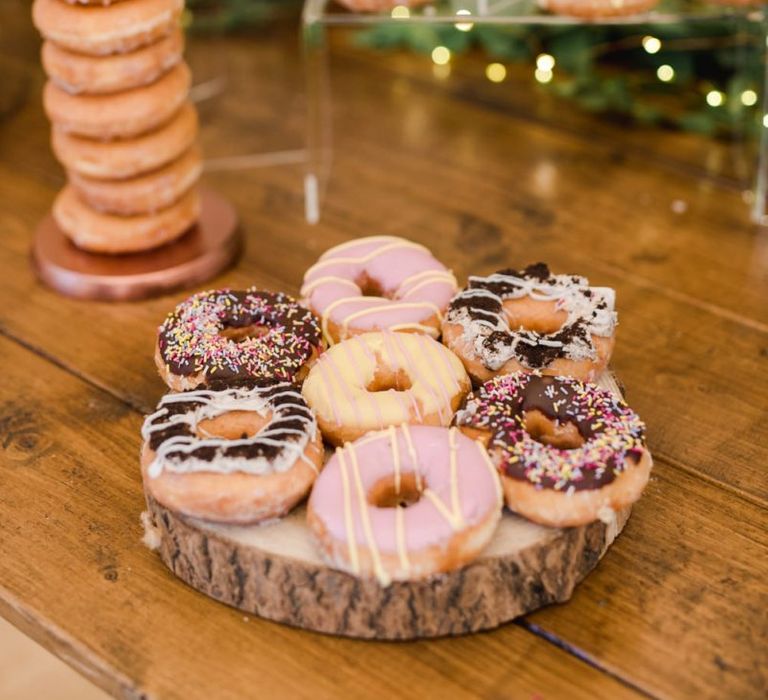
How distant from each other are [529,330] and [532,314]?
21 mm

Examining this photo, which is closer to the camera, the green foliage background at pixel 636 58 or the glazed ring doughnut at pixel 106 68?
the glazed ring doughnut at pixel 106 68

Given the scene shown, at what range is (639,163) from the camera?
226cm

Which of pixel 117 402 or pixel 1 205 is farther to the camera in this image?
pixel 1 205

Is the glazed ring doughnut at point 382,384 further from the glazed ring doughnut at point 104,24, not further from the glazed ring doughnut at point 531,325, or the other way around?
the glazed ring doughnut at point 104,24

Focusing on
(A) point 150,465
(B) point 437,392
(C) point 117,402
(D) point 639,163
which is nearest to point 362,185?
(D) point 639,163

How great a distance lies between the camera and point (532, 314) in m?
1.49

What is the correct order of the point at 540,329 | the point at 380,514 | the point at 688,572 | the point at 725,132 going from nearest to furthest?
the point at 380,514 → the point at 688,572 → the point at 540,329 → the point at 725,132

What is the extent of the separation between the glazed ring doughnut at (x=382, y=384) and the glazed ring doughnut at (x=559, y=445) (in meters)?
0.04

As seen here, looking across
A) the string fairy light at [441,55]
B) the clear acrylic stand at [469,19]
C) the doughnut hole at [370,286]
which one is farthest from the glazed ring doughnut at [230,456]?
the string fairy light at [441,55]

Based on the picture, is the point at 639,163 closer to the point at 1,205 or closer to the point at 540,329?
the point at 540,329

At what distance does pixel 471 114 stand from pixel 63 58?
99 cm

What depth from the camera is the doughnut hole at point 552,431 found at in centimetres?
130

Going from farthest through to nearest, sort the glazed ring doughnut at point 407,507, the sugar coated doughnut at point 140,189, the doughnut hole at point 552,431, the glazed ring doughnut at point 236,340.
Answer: the sugar coated doughnut at point 140,189 < the glazed ring doughnut at point 236,340 < the doughnut hole at point 552,431 < the glazed ring doughnut at point 407,507

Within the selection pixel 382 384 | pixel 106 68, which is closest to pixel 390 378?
pixel 382 384
